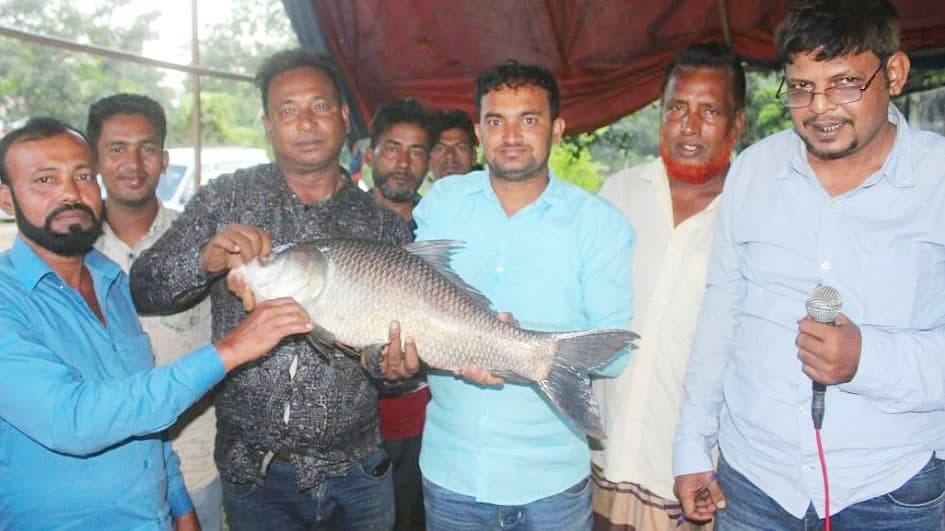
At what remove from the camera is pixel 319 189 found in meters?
2.96

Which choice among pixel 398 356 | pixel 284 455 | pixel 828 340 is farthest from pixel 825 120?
pixel 284 455

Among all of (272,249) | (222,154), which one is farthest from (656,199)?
(222,154)

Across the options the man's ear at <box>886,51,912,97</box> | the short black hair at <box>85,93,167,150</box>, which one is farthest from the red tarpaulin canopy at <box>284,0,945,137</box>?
the man's ear at <box>886,51,912,97</box>

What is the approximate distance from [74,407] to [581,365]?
58.2 inches

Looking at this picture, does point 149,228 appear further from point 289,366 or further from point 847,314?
point 847,314

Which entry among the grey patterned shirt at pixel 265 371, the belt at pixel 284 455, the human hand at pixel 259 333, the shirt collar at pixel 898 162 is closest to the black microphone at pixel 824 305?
the shirt collar at pixel 898 162

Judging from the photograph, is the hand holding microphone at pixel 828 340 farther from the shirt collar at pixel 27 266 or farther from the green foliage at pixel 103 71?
the green foliage at pixel 103 71

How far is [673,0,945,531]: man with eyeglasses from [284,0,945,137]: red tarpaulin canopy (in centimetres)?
356

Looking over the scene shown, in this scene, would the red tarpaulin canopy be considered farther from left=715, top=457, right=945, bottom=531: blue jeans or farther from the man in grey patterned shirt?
left=715, top=457, right=945, bottom=531: blue jeans

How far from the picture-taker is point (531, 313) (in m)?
2.64

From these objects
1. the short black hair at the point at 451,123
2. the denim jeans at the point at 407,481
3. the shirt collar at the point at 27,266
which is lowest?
the denim jeans at the point at 407,481

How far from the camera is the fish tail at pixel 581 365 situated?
2352 millimetres

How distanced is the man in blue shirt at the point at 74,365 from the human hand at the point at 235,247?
204 millimetres

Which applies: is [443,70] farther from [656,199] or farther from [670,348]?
[670,348]
